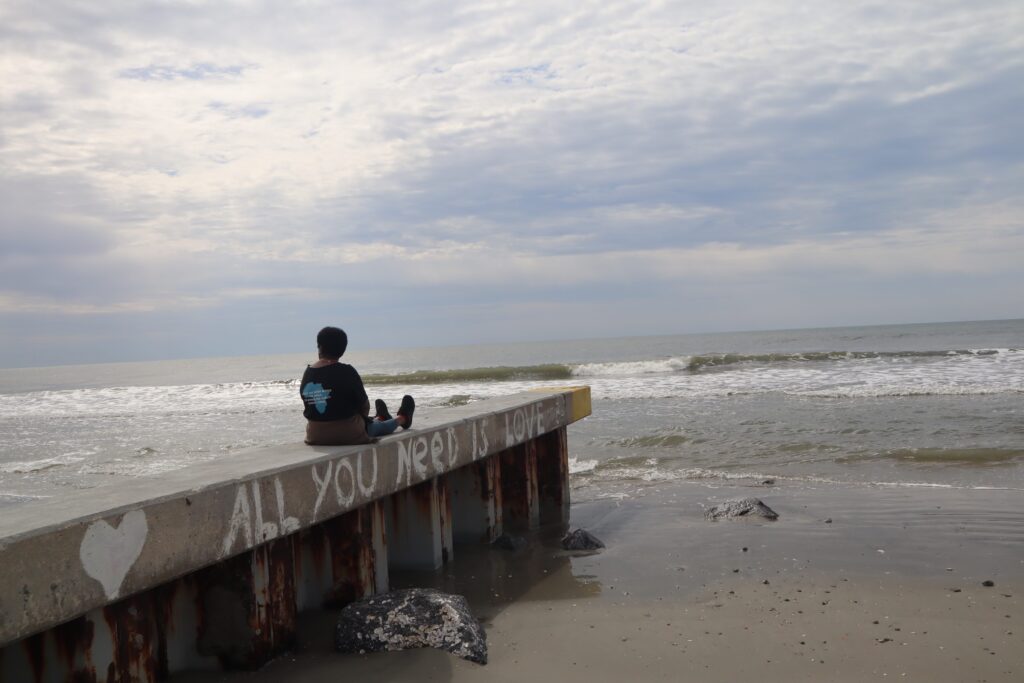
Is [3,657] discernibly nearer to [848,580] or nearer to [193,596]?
[193,596]

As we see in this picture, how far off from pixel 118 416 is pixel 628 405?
50.0 feet

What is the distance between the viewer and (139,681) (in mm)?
3805

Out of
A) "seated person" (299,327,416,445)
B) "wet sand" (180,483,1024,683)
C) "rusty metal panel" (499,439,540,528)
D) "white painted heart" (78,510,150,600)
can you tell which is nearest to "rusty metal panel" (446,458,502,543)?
"wet sand" (180,483,1024,683)

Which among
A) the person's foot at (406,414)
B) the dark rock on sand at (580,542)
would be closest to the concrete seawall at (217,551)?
the person's foot at (406,414)

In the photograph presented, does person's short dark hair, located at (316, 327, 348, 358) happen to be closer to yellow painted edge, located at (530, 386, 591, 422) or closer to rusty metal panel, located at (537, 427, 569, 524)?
rusty metal panel, located at (537, 427, 569, 524)

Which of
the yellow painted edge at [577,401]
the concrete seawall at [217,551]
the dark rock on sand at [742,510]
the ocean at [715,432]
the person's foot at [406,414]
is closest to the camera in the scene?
the concrete seawall at [217,551]

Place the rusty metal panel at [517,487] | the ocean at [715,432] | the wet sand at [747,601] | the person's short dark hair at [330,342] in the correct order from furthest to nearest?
the ocean at [715,432] < the rusty metal panel at [517,487] < the person's short dark hair at [330,342] < the wet sand at [747,601]

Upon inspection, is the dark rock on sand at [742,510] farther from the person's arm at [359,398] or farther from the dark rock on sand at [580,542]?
the person's arm at [359,398]

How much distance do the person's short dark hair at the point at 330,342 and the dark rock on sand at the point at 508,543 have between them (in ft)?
8.12

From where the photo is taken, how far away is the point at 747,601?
17.4 feet

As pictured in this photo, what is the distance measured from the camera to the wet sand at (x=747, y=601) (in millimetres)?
4250

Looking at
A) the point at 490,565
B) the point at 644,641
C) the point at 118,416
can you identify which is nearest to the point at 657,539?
the point at 490,565

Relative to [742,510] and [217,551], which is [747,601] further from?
[217,551]

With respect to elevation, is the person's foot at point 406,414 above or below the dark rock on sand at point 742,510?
above
